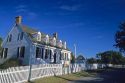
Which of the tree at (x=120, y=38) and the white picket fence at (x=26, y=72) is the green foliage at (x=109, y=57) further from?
the white picket fence at (x=26, y=72)

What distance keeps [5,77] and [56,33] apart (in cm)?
3317

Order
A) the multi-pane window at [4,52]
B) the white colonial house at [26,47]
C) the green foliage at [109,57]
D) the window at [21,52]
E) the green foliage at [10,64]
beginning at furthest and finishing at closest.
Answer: the green foliage at [109,57] < the multi-pane window at [4,52] < the window at [21,52] < the white colonial house at [26,47] < the green foliage at [10,64]

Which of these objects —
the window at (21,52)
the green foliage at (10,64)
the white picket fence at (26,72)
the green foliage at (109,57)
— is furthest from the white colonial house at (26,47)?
the green foliage at (109,57)

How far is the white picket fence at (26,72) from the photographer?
13410mm

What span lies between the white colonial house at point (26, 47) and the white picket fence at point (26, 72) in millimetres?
8429

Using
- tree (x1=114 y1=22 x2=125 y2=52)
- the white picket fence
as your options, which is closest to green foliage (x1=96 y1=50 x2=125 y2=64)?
tree (x1=114 y1=22 x2=125 y2=52)

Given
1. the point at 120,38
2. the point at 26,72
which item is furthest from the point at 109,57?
the point at 26,72

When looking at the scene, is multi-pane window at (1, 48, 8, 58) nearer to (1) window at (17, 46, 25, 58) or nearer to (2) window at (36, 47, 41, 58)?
(1) window at (17, 46, 25, 58)

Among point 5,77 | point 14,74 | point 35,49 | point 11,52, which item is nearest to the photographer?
point 5,77

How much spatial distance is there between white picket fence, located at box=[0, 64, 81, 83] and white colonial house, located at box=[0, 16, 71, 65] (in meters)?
8.43

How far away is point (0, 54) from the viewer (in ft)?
114

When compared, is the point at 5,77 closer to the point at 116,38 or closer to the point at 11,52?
the point at 11,52

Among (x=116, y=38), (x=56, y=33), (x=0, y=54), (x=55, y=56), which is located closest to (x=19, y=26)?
(x=0, y=54)

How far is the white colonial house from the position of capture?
1239 inches
